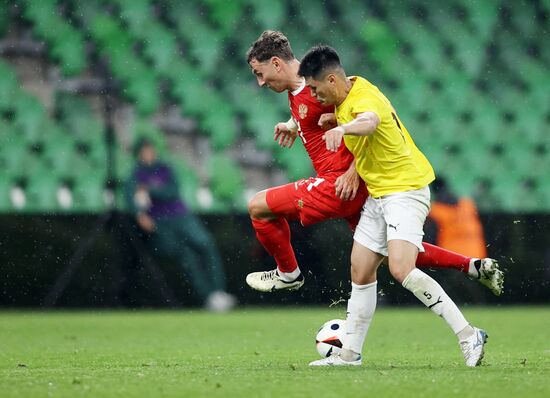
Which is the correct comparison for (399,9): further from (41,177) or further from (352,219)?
(352,219)

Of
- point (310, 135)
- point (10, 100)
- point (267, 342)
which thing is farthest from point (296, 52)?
point (310, 135)

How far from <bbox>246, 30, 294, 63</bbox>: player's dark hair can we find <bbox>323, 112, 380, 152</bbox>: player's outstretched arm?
3.72ft

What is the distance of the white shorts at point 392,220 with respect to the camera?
20.9 feet

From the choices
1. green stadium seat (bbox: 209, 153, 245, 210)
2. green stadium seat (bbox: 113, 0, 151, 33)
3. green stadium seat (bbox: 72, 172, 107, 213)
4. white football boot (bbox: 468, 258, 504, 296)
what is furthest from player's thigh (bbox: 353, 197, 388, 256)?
green stadium seat (bbox: 113, 0, 151, 33)

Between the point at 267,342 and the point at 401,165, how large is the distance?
9.04 ft

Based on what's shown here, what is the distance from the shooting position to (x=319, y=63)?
6.42m

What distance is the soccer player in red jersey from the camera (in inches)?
271

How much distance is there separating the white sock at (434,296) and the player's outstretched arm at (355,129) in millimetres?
867

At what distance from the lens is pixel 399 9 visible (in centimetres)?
1272

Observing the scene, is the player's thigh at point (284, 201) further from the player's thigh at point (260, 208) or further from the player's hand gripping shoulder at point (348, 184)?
the player's hand gripping shoulder at point (348, 184)

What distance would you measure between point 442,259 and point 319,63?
145cm

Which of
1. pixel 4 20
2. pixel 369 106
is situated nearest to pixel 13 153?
pixel 4 20

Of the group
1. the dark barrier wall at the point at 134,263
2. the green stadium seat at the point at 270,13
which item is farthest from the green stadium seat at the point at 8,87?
the green stadium seat at the point at 270,13

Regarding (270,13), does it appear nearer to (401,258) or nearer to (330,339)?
(330,339)
